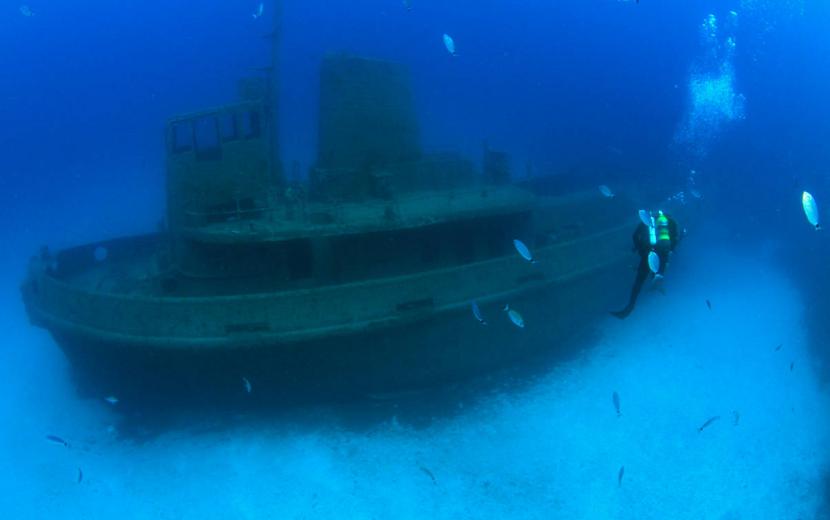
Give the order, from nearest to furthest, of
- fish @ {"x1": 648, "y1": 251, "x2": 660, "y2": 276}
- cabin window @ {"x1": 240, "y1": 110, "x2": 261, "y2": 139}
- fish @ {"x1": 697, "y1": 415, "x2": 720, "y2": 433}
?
fish @ {"x1": 648, "y1": 251, "x2": 660, "y2": 276} < fish @ {"x1": 697, "y1": 415, "x2": 720, "y2": 433} < cabin window @ {"x1": 240, "y1": 110, "x2": 261, "y2": 139}

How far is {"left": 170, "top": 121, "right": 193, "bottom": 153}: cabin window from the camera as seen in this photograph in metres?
9.74

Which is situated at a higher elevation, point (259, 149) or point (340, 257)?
point (259, 149)

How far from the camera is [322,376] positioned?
909cm

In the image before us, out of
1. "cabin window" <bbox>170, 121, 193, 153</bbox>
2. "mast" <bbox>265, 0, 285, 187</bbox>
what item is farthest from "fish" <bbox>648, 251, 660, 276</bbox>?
"cabin window" <bbox>170, 121, 193, 153</bbox>

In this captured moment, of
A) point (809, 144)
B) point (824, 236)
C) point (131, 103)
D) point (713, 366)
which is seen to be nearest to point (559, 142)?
point (809, 144)

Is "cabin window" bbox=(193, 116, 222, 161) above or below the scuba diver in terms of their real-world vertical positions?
above

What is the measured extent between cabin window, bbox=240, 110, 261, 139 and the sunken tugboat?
2cm

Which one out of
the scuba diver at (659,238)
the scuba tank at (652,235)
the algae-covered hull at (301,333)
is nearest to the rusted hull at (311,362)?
Answer: the algae-covered hull at (301,333)

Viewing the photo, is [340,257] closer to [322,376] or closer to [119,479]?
[322,376]

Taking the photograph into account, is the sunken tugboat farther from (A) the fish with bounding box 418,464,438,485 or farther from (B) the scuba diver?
(B) the scuba diver

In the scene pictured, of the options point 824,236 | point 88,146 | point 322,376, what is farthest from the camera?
point 88,146

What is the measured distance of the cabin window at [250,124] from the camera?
10109 mm

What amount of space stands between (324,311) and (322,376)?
4.13 feet

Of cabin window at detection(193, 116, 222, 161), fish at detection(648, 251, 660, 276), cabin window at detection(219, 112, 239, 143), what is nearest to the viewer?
fish at detection(648, 251, 660, 276)
